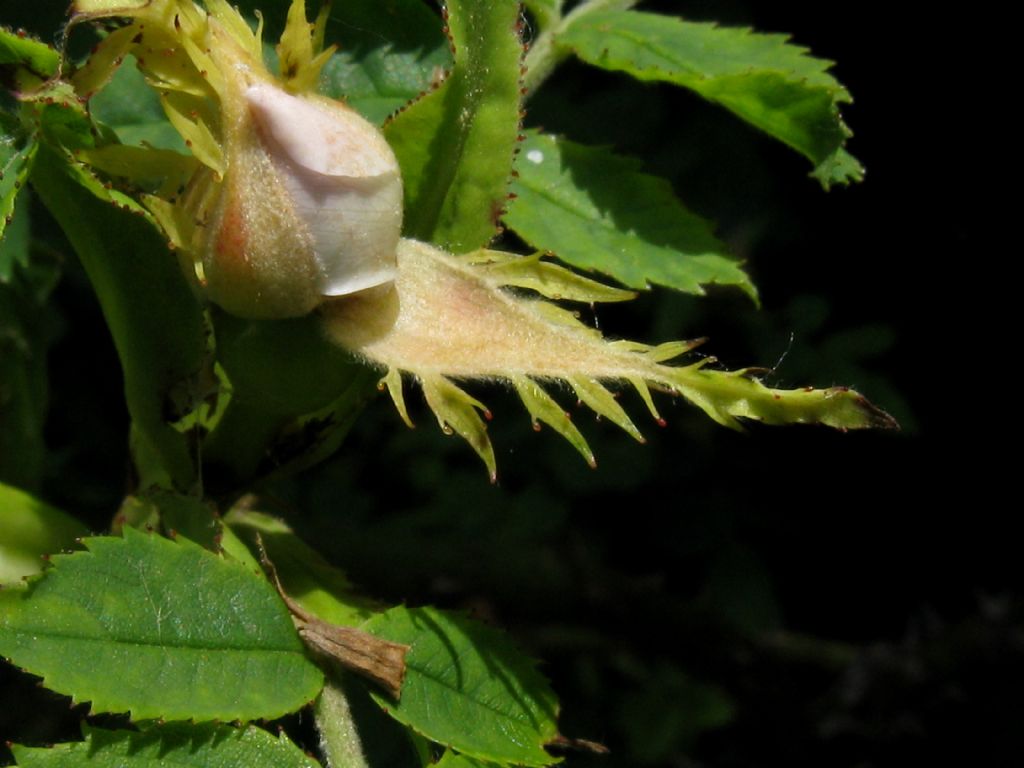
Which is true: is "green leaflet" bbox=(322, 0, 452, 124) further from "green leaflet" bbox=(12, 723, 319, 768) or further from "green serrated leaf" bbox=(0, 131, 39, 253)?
"green leaflet" bbox=(12, 723, 319, 768)

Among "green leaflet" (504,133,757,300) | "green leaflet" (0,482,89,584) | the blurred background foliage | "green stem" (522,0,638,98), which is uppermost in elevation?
"green stem" (522,0,638,98)

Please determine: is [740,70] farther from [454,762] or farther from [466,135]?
[454,762]

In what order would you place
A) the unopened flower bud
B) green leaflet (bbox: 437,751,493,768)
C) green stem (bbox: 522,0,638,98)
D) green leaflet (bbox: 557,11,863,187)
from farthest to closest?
green stem (bbox: 522,0,638,98) → green leaflet (bbox: 557,11,863,187) → green leaflet (bbox: 437,751,493,768) → the unopened flower bud

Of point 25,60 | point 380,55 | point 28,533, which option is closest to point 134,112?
point 380,55

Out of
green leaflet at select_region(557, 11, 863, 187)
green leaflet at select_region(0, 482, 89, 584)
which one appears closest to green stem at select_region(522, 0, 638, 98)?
green leaflet at select_region(557, 11, 863, 187)

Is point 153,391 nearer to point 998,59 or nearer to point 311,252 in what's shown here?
point 311,252

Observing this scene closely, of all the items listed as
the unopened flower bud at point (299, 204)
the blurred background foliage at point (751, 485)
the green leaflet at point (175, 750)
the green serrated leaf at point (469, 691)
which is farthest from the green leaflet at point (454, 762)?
the blurred background foliage at point (751, 485)

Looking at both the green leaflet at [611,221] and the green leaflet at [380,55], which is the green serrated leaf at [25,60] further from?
the green leaflet at [611,221]
